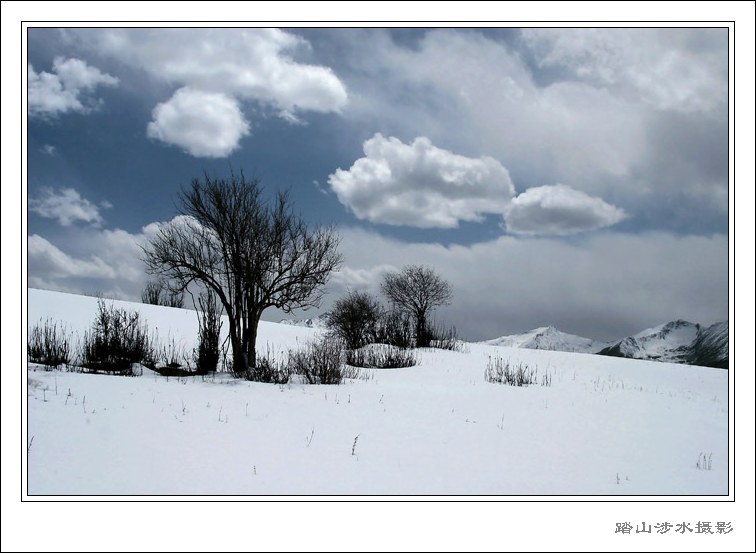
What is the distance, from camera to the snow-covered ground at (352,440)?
5566mm

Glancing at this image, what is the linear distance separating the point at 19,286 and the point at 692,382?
2167 centimetres

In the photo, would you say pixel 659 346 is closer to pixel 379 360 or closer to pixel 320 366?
pixel 379 360

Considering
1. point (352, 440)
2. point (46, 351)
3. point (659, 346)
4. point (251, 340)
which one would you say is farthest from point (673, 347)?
point (46, 351)

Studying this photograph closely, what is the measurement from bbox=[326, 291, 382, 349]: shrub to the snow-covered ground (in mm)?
13174

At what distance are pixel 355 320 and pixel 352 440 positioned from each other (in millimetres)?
18392

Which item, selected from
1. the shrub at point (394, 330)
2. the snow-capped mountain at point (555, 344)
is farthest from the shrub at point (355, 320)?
the snow-capped mountain at point (555, 344)

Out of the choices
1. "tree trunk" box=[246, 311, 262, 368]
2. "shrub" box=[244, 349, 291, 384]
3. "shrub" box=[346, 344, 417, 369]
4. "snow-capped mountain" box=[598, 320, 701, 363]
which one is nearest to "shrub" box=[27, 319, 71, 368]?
"tree trunk" box=[246, 311, 262, 368]

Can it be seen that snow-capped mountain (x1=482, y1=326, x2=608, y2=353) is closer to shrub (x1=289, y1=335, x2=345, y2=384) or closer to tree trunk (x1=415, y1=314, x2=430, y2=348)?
tree trunk (x1=415, y1=314, x2=430, y2=348)

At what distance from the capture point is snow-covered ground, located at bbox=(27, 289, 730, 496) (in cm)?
557

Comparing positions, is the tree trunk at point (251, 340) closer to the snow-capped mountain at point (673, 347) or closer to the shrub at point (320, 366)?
the shrub at point (320, 366)

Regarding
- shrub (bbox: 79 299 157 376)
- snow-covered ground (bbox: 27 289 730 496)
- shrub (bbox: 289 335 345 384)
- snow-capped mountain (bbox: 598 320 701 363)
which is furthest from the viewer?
snow-capped mountain (bbox: 598 320 701 363)

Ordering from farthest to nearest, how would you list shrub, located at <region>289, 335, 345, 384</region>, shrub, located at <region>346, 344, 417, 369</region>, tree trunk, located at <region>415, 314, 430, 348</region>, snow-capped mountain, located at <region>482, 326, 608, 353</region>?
1. snow-capped mountain, located at <region>482, 326, 608, 353</region>
2. tree trunk, located at <region>415, 314, 430, 348</region>
3. shrub, located at <region>346, 344, 417, 369</region>
4. shrub, located at <region>289, 335, 345, 384</region>

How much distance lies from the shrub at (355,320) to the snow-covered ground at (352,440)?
43.2 ft

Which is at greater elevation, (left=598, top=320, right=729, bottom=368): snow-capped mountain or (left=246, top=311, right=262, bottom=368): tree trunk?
(left=246, top=311, right=262, bottom=368): tree trunk
